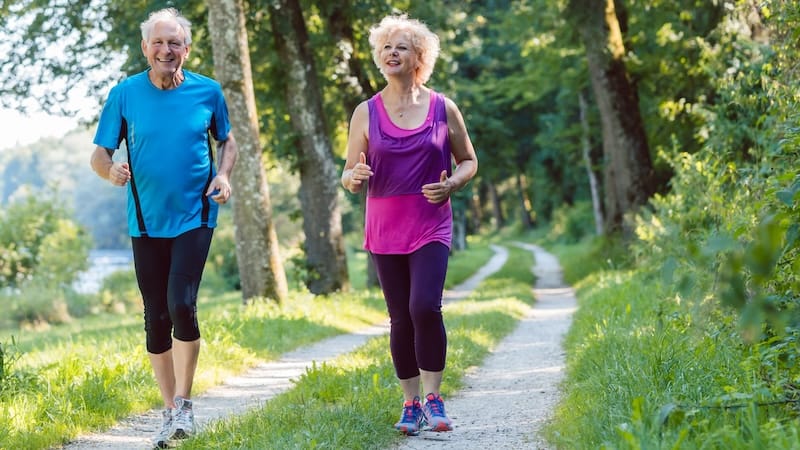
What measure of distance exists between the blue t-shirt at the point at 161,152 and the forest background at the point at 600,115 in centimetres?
279

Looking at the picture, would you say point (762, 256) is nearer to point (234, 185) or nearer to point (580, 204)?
point (234, 185)

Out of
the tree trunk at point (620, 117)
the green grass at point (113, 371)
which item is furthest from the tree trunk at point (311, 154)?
the tree trunk at point (620, 117)

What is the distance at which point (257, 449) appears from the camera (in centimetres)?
451

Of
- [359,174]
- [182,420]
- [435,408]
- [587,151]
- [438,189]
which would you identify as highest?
[587,151]

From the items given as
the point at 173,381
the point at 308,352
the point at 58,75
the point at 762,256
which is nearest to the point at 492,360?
the point at 308,352

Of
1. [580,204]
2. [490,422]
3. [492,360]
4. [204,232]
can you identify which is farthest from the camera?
[580,204]

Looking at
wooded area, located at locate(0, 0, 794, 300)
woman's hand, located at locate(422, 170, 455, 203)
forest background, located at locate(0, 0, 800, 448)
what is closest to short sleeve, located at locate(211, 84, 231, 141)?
woman's hand, located at locate(422, 170, 455, 203)

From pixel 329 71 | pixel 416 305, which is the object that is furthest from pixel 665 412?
pixel 329 71

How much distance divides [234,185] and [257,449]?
Result: 851 centimetres

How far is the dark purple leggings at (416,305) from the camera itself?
17.3ft

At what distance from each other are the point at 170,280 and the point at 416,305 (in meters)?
1.45

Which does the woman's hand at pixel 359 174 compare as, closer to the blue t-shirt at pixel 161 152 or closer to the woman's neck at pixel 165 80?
the blue t-shirt at pixel 161 152

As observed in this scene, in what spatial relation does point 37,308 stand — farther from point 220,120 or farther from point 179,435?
point 179,435

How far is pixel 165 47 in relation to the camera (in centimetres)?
537
